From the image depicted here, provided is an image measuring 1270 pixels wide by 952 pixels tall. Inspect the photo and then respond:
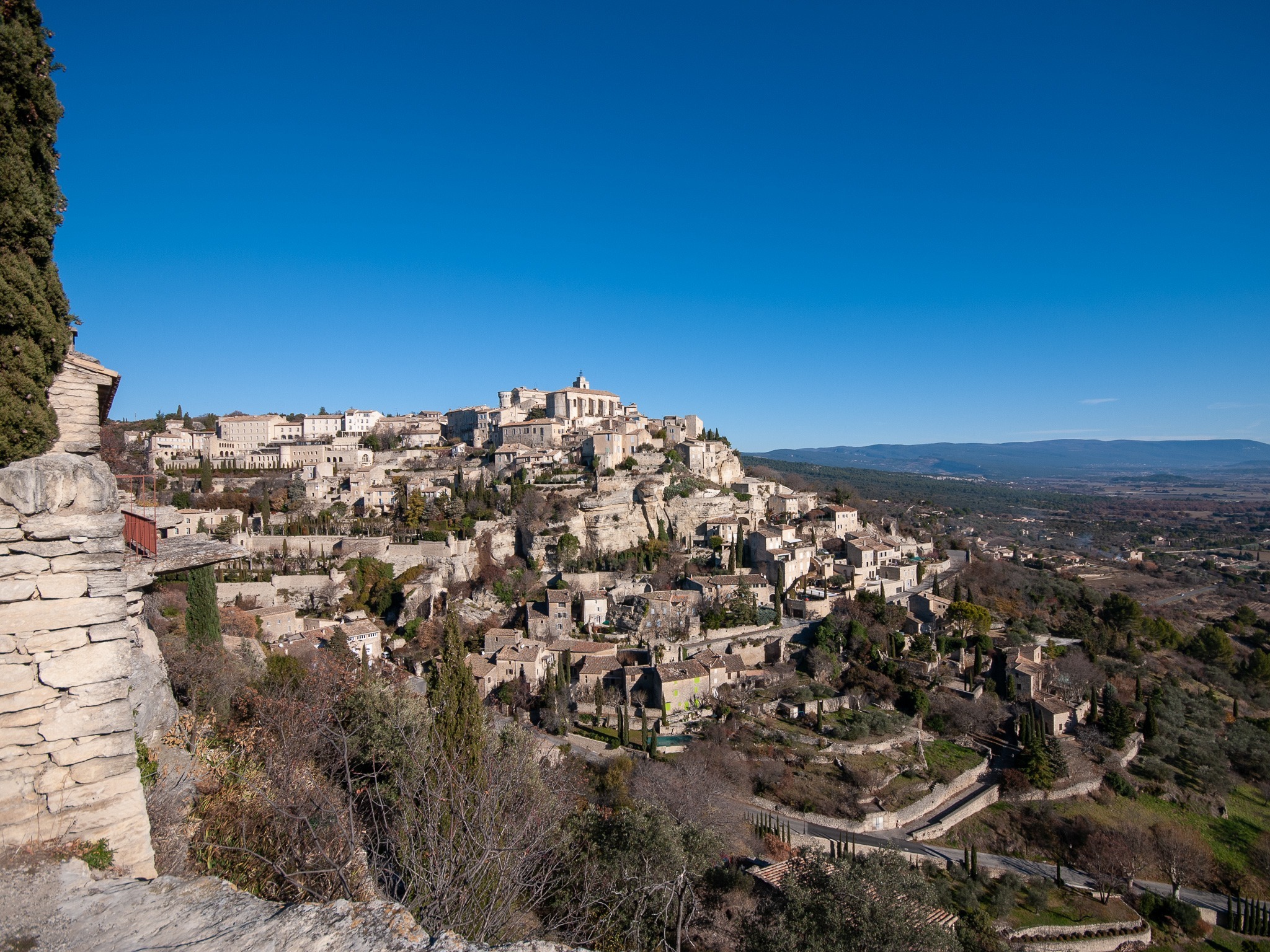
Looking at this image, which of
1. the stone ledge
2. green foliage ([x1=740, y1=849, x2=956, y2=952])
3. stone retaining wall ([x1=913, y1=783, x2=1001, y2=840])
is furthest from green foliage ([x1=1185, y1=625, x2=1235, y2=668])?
the stone ledge

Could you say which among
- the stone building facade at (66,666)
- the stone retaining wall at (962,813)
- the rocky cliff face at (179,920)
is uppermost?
the stone building facade at (66,666)

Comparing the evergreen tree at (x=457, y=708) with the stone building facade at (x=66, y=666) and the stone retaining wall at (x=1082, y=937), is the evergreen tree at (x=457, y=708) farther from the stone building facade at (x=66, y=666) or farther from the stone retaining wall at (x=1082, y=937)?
the stone retaining wall at (x=1082, y=937)

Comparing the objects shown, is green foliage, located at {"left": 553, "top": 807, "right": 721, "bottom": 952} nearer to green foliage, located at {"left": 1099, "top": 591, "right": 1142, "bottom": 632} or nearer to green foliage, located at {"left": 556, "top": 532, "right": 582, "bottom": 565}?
green foliage, located at {"left": 556, "top": 532, "right": 582, "bottom": 565}

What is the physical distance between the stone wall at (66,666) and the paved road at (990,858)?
2011 centimetres

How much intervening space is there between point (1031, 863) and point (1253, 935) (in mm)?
5352

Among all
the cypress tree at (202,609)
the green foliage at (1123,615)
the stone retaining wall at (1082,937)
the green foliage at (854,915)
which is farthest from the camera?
the green foliage at (1123,615)

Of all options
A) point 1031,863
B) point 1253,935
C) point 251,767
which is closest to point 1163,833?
point 1253,935

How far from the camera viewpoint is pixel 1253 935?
17781mm

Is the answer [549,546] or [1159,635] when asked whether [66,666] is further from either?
[1159,635]

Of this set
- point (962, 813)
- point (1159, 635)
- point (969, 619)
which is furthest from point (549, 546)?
point (1159, 635)

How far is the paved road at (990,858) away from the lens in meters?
19.5

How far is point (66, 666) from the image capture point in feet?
11.1

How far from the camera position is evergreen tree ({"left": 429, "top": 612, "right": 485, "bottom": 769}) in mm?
11734

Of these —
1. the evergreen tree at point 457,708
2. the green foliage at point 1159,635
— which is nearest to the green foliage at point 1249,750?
the green foliage at point 1159,635
